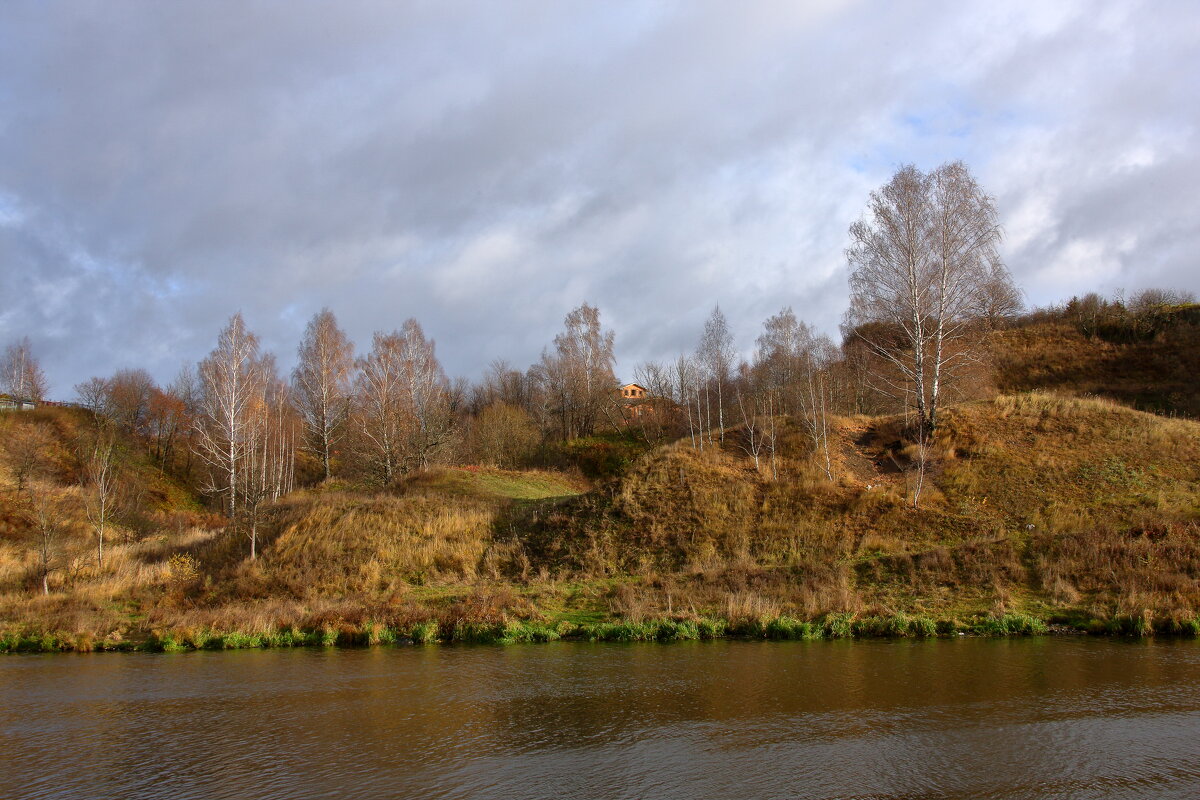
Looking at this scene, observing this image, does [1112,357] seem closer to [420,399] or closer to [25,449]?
[420,399]

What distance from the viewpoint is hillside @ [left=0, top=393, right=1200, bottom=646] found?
22141mm

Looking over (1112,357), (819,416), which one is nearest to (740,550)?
(819,416)

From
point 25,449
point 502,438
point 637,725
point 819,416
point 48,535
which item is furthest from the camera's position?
point 502,438

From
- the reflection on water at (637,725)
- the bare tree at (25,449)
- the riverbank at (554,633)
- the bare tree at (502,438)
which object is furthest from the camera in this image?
the bare tree at (502,438)

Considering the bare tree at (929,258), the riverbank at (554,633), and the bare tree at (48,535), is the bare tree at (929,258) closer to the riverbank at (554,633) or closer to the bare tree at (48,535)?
the riverbank at (554,633)

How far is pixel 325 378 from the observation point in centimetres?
5453

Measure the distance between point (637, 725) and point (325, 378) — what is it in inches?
1860

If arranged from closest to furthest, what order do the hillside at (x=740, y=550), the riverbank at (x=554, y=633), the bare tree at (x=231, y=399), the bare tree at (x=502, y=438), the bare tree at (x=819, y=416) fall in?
the riverbank at (x=554, y=633) → the hillside at (x=740, y=550) → the bare tree at (x=819, y=416) → the bare tree at (x=231, y=399) → the bare tree at (x=502, y=438)

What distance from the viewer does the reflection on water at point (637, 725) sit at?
34.0ft

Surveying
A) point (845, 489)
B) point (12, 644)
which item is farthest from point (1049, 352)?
point (12, 644)

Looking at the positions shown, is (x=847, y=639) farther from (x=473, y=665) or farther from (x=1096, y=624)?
(x=473, y=665)

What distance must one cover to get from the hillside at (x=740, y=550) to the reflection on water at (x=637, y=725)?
3.25 metres

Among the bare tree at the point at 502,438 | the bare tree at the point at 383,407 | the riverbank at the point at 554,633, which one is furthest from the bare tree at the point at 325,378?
the riverbank at the point at 554,633

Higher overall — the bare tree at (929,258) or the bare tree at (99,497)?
the bare tree at (929,258)
